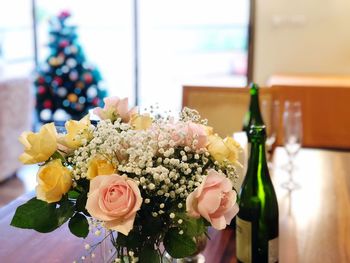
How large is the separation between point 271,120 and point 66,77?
307cm

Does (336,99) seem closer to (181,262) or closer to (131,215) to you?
(181,262)

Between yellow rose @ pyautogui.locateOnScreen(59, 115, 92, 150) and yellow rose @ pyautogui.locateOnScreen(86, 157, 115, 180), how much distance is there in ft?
0.21

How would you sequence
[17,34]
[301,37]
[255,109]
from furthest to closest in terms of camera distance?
1. [17,34]
2. [301,37]
3. [255,109]

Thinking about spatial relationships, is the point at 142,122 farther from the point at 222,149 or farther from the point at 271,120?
the point at 271,120

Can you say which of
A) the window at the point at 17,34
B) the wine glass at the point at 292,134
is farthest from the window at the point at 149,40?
the wine glass at the point at 292,134

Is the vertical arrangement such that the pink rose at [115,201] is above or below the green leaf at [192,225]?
above

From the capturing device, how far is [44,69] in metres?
5.00

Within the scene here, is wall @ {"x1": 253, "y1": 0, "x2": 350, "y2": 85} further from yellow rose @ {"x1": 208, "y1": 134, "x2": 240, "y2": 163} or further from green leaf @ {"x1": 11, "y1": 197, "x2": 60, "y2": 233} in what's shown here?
green leaf @ {"x1": 11, "y1": 197, "x2": 60, "y2": 233}

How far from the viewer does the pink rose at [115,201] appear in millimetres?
787

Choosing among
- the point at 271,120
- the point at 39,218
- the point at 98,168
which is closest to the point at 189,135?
the point at 98,168

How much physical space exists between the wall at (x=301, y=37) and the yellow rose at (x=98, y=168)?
13.2 ft

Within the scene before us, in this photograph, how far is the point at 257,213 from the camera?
1.23 m

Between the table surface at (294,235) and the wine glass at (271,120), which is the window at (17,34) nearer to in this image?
the wine glass at (271,120)

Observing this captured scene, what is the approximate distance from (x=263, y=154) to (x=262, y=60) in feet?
11.8
